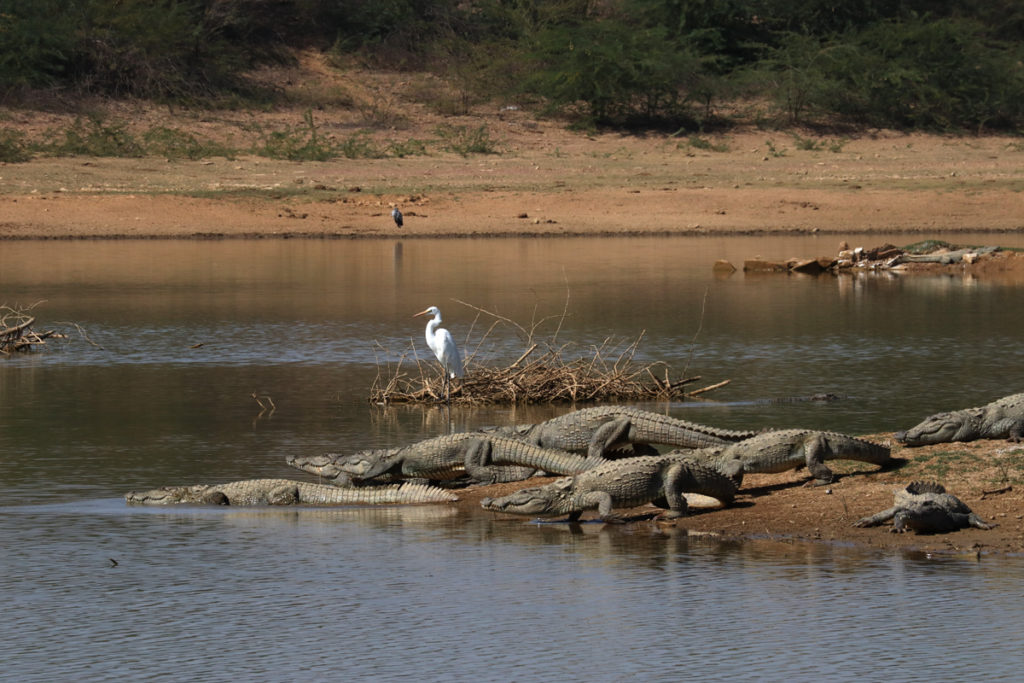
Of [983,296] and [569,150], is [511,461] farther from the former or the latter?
[569,150]

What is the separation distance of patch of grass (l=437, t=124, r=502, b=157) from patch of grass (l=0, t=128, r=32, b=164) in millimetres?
8557

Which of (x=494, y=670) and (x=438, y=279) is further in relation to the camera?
(x=438, y=279)

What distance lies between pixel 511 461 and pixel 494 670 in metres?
3.46

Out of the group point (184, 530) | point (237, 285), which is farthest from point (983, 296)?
point (184, 530)

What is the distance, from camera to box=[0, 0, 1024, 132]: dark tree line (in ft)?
125

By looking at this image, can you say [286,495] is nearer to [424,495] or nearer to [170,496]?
[170,496]

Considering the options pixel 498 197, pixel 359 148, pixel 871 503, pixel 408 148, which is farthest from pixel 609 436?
pixel 408 148

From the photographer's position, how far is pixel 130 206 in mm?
30625

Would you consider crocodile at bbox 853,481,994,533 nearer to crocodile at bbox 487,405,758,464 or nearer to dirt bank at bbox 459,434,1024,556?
dirt bank at bbox 459,434,1024,556

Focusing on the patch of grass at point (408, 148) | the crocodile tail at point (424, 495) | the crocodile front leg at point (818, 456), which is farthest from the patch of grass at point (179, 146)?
the crocodile front leg at point (818, 456)

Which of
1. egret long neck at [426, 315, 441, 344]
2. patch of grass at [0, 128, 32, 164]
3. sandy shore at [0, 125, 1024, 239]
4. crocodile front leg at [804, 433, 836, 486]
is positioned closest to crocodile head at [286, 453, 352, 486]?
crocodile front leg at [804, 433, 836, 486]

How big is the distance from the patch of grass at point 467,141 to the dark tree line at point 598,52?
2.76 metres

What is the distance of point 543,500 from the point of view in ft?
30.3

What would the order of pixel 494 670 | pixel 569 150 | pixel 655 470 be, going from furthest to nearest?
pixel 569 150
pixel 655 470
pixel 494 670
